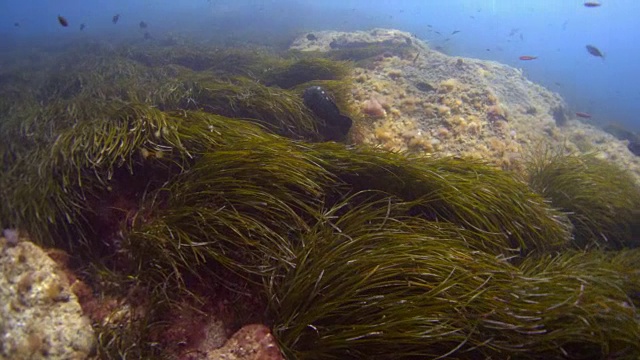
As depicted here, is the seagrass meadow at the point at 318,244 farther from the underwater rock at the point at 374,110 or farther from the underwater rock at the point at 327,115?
the underwater rock at the point at 374,110

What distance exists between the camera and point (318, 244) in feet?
8.80

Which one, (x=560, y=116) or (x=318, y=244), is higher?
(x=318, y=244)

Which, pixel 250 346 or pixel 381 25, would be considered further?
pixel 381 25

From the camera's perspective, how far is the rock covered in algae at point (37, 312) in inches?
88.2

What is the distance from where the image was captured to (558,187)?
4945 millimetres

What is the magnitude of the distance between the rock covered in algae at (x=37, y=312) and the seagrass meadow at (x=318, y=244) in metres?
0.16

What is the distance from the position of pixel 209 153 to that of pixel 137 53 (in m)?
15.9

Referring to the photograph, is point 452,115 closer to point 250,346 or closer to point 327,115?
point 327,115

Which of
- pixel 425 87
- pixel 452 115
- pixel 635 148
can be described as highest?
pixel 425 87

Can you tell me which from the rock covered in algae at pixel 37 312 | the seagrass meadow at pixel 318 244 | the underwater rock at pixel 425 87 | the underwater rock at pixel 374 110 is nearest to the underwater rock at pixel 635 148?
the underwater rock at pixel 425 87

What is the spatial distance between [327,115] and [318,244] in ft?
10.4

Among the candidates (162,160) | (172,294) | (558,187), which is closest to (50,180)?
(162,160)

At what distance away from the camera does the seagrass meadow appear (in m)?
2.05

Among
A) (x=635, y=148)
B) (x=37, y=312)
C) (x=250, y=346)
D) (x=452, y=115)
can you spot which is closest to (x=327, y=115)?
(x=452, y=115)
